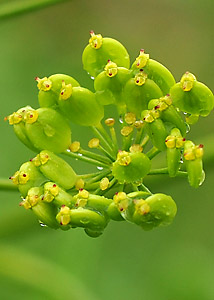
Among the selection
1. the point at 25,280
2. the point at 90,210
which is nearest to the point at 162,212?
the point at 90,210

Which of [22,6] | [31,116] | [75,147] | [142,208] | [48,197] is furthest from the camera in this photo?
[22,6]

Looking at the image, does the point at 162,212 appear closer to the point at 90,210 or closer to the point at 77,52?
the point at 90,210

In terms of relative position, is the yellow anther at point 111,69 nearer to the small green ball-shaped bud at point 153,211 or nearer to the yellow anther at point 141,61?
the yellow anther at point 141,61

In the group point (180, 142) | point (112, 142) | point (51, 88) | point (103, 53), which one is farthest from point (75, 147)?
point (180, 142)

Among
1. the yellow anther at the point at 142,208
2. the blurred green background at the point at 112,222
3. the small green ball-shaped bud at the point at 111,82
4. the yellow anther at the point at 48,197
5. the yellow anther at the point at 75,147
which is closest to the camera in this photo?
the yellow anther at the point at 142,208

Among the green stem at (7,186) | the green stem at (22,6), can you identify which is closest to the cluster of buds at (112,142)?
the green stem at (7,186)

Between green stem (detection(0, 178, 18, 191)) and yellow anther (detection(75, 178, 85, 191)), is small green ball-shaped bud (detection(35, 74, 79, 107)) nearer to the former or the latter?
yellow anther (detection(75, 178, 85, 191))

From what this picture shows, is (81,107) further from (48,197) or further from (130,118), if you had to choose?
(48,197)
